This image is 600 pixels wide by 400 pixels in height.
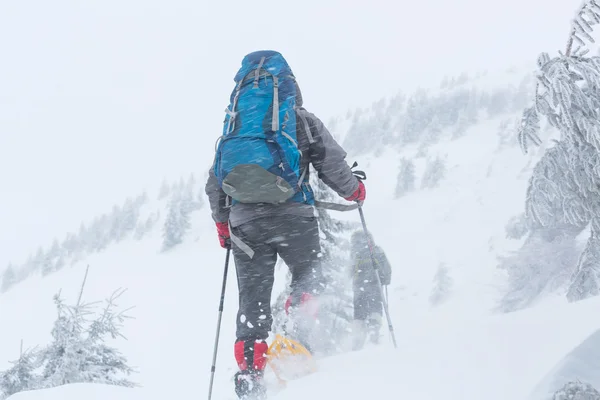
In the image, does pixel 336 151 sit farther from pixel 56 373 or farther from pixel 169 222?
pixel 169 222

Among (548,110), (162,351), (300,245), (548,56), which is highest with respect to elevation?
(548,56)

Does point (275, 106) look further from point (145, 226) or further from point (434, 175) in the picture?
point (145, 226)

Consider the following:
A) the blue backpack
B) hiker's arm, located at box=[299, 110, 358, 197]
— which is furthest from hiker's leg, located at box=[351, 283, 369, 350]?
the blue backpack

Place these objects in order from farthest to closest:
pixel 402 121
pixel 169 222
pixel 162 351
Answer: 1. pixel 402 121
2. pixel 169 222
3. pixel 162 351

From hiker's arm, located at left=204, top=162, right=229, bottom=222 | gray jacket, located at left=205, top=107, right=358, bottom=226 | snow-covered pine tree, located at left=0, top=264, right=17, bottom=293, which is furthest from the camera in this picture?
snow-covered pine tree, located at left=0, top=264, right=17, bottom=293

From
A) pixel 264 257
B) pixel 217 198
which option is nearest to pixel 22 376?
pixel 217 198

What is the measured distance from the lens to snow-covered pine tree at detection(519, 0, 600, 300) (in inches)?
135

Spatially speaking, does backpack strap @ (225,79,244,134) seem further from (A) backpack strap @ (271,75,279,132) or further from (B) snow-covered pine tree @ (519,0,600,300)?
(B) snow-covered pine tree @ (519,0,600,300)

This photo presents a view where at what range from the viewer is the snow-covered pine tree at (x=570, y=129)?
342cm

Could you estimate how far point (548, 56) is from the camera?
3656mm

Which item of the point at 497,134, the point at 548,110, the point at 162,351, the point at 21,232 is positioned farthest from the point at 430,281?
the point at 21,232

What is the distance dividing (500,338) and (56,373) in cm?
646

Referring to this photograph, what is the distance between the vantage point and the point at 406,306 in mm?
20688

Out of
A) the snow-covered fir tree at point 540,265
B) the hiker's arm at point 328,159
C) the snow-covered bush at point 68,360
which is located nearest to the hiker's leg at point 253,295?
the hiker's arm at point 328,159
